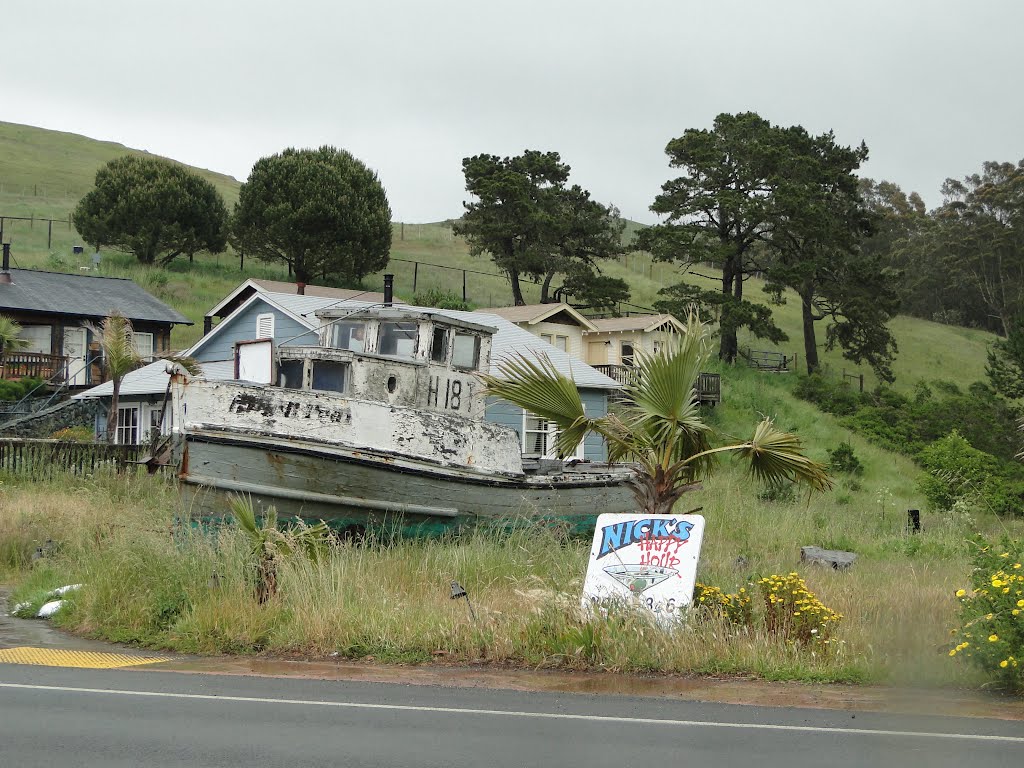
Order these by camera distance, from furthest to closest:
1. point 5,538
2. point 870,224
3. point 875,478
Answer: point 870,224 → point 875,478 → point 5,538

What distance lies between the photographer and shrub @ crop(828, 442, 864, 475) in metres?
40.4

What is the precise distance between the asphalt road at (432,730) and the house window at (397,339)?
9.59 meters

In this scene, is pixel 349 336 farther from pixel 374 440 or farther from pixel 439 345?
pixel 374 440

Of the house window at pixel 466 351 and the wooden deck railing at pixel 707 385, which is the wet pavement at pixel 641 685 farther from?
the wooden deck railing at pixel 707 385

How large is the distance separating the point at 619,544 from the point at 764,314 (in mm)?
41741

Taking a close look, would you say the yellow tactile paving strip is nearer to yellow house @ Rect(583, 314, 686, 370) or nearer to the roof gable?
the roof gable

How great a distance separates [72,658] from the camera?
10.9 m

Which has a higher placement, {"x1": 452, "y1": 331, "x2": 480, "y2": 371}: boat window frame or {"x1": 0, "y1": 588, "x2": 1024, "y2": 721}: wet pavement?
{"x1": 452, "y1": 331, "x2": 480, "y2": 371}: boat window frame

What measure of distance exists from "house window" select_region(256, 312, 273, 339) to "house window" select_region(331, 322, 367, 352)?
15.4 meters

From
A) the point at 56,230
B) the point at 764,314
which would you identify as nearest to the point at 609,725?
the point at 764,314

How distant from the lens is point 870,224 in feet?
197

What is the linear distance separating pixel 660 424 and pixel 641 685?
3003 mm

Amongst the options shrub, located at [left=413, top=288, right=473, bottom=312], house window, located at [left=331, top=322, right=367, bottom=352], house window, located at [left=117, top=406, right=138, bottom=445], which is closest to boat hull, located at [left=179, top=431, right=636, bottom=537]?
house window, located at [left=331, top=322, right=367, bottom=352]

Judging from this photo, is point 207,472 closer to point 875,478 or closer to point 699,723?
point 699,723
